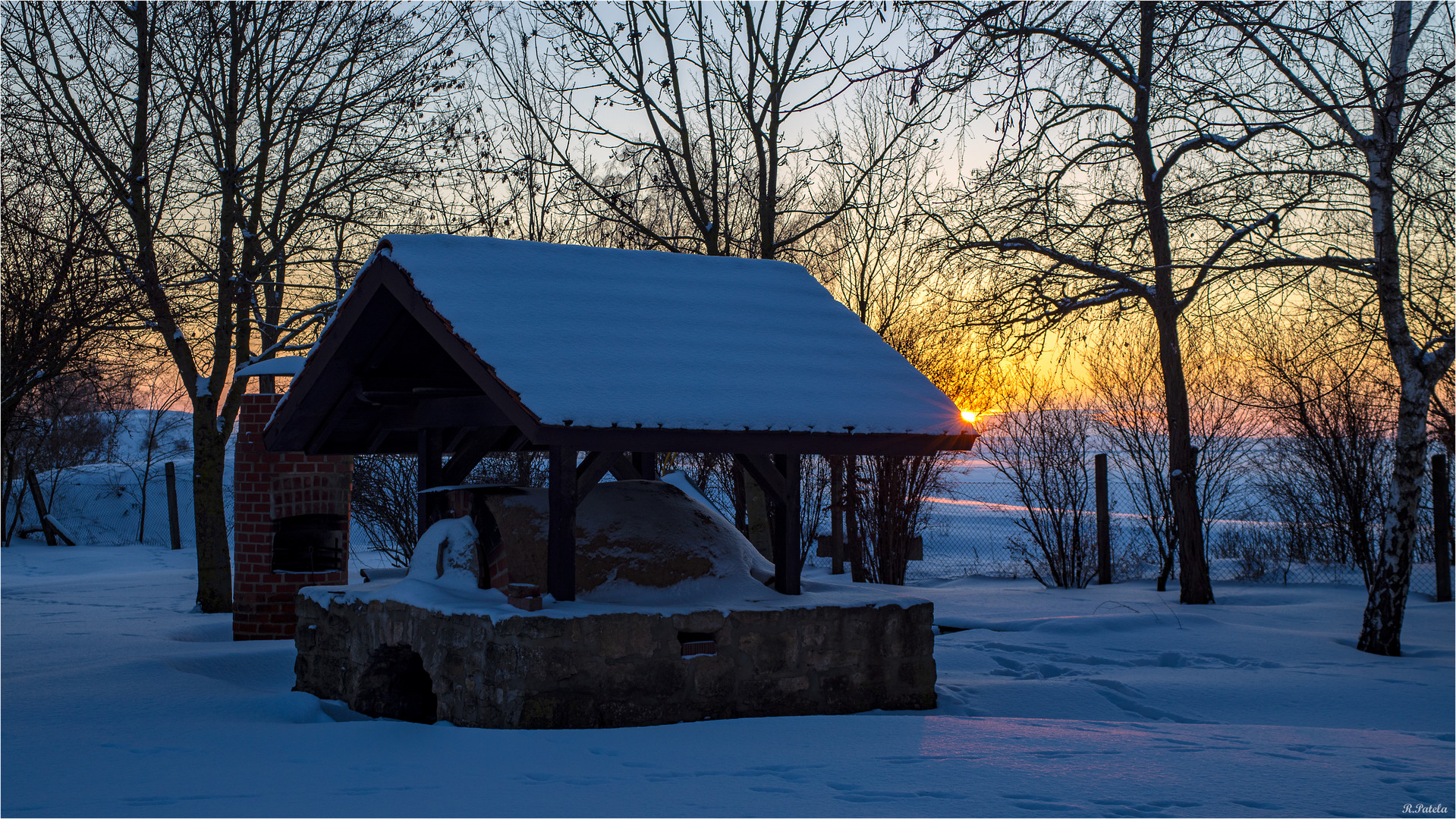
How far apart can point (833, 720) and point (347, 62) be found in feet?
33.5

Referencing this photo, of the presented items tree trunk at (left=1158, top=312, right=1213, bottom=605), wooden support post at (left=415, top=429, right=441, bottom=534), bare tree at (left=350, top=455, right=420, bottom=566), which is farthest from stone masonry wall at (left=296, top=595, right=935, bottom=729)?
bare tree at (left=350, top=455, right=420, bottom=566)

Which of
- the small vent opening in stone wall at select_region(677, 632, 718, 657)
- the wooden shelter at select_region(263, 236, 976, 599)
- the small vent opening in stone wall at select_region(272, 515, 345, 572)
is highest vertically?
the wooden shelter at select_region(263, 236, 976, 599)

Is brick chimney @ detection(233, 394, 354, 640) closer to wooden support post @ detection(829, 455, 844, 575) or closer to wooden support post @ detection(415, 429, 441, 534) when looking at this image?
wooden support post @ detection(415, 429, 441, 534)

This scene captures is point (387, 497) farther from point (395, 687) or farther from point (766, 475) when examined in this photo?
point (766, 475)

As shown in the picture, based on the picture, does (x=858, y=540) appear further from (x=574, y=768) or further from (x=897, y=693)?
(x=574, y=768)

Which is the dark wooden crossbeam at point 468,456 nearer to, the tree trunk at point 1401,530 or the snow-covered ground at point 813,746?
the snow-covered ground at point 813,746

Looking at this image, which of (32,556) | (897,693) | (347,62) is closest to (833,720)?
(897,693)

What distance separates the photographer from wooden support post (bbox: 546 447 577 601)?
226 inches

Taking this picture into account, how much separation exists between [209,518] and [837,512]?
8.59m

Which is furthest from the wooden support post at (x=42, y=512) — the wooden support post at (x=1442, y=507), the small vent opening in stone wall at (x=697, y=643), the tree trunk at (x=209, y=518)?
the wooden support post at (x=1442, y=507)

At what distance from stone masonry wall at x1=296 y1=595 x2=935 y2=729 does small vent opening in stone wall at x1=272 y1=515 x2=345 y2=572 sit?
2921 millimetres

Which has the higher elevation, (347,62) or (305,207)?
(347,62)

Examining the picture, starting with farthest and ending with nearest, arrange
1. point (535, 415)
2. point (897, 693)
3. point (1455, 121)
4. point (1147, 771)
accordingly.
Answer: point (1455, 121), point (897, 693), point (535, 415), point (1147, 771)

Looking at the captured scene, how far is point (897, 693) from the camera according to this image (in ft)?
20.8
